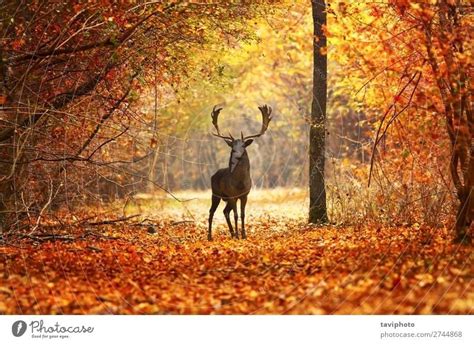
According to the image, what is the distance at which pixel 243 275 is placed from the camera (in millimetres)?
9586

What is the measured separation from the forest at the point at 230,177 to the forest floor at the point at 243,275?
0.10 ft

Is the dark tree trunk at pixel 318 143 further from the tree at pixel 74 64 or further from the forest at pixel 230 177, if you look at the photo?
the tree at pixel 74 64

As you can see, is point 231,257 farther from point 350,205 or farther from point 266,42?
point 266,42

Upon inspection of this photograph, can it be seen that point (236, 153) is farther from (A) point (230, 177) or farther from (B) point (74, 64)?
(B) point (74, 64)

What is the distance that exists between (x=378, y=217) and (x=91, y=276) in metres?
6.21

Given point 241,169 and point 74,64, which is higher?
point 74,64

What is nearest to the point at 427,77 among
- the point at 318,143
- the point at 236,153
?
the point at 236,153

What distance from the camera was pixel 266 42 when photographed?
31.1m

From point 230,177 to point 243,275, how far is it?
192 inches

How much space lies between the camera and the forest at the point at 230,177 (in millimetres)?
8719

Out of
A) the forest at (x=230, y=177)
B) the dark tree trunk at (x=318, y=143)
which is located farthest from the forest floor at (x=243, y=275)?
the dark tree trunk at (x=318, y=143)

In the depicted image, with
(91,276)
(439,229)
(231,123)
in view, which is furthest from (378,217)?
(231,123)

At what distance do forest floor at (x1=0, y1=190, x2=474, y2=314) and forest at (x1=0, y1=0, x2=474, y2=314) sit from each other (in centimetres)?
3
